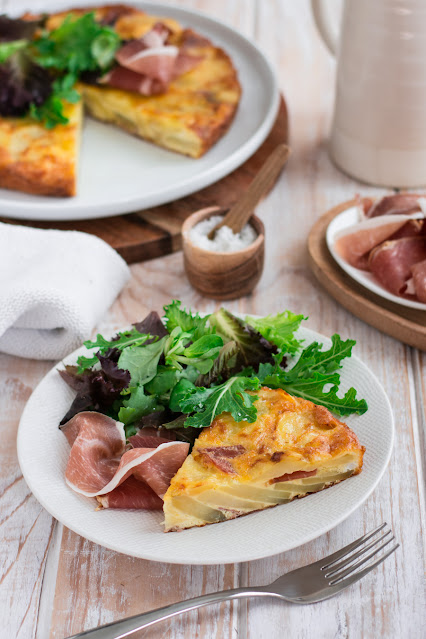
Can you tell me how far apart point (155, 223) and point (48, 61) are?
52.4 inches

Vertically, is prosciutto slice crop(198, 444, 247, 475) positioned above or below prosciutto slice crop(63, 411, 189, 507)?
above

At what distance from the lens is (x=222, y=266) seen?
113 inches

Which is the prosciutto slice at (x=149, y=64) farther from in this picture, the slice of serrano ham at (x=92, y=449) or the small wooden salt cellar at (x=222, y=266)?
the slice of serrano ham at (x=92, y=449)

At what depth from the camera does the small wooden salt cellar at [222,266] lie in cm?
284

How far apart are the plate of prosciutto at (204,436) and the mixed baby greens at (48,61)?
6.20 feet

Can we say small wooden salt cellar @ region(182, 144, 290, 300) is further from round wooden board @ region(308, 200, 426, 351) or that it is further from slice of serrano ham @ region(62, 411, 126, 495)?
slice of serrano ham @ region(62, 411, 126, 495)

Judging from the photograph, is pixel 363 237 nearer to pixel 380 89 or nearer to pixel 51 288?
pixel 380 89

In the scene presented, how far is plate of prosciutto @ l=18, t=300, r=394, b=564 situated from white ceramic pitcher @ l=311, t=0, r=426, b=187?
138 centimetres

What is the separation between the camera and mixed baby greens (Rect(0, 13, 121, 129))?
3.77m

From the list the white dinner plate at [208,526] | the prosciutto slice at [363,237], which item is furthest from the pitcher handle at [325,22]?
the white dinner plate at [208,526]

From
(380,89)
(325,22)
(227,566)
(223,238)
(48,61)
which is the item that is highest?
(325,22)

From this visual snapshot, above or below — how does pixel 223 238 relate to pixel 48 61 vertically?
below

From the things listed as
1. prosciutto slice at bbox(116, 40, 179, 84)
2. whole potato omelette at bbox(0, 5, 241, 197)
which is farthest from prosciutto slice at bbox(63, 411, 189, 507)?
prosciutto slice at bbox(116, 40, 179, 84)

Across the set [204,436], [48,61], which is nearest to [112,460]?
[204,436]
